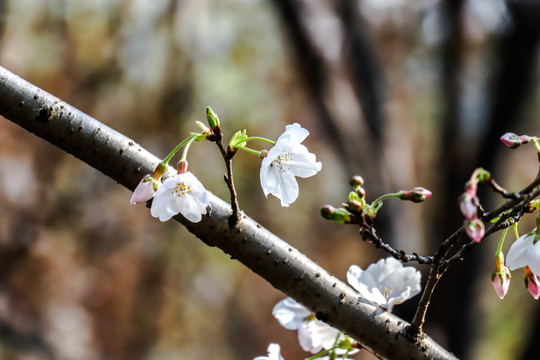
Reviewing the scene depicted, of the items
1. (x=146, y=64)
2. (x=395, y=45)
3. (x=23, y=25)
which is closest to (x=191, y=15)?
(x=146, y=64)

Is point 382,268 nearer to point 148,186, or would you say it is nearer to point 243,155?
point 148,186

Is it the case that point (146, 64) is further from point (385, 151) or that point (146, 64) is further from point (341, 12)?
point (385, 151)

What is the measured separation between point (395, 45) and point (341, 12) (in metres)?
2.18

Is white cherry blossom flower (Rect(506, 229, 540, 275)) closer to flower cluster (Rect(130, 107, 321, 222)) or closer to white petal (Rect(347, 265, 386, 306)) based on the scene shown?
white petal (Rect(347, 265, 386, 306))

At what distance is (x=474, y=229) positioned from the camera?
2.00 ft

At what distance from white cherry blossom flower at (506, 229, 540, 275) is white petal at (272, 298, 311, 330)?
460mm

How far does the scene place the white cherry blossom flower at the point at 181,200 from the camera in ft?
2.69

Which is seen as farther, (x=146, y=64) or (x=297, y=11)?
(x=146, y=64)

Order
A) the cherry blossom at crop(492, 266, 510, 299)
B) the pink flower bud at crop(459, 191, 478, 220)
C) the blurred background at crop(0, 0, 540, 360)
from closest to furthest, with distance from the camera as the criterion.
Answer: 1. the pink flower bud at crop(459, 191, 478, 220)
2. the cherry blossom at crop(492, 266, 510, 299)
3. the blurred background at crop(0, 0, 540, 360)

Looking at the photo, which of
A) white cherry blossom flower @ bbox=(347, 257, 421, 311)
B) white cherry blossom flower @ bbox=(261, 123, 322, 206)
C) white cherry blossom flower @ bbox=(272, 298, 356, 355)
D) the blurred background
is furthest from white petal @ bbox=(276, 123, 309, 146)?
the blurred background

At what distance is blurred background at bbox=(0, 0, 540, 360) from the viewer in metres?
3.82

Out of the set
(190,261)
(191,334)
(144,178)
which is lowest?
(144,178)

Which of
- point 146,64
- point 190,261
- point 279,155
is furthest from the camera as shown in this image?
point 190,261

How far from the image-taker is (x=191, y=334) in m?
7.01
